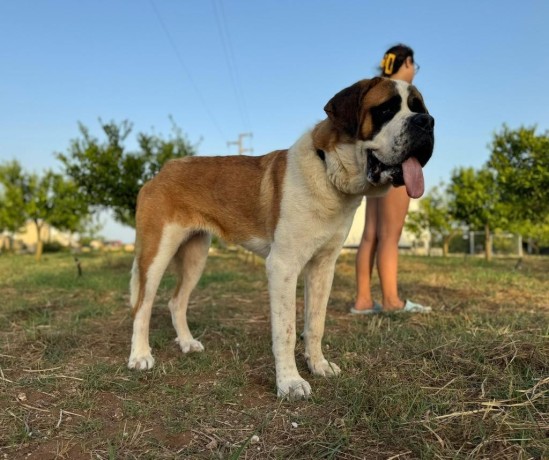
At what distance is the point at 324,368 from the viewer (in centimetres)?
295

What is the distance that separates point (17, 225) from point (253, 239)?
807 inches

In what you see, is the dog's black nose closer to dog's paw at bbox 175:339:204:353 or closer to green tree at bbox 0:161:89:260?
dog's paw at bbox 175:339:204:353

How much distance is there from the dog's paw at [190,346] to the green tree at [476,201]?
1822 centimetres

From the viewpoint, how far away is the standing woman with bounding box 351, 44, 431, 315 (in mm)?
4566

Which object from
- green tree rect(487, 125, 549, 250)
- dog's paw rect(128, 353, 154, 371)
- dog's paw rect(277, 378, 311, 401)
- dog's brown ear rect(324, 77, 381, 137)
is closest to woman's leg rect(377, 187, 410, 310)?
dog's brown ear rect(324, 77, 381, 137)

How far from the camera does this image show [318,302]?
3.13 m

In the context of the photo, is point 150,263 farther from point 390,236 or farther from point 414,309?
point 414,309

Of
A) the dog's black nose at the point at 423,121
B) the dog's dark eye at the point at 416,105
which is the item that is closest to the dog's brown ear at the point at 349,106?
the dog's dark eye at the point at 416,105

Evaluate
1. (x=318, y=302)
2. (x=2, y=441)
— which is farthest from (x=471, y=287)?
(x=2, y=441)

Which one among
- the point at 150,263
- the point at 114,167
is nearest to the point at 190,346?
the point at 150,263

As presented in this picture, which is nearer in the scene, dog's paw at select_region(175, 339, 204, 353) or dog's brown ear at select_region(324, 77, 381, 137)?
dog's brown ear at select_region(324, 77, 381, 137)

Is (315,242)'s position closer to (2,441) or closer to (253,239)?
(253,239)

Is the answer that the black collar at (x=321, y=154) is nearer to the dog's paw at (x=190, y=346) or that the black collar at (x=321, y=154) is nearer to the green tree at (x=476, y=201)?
the dog's paw at (x=190, y=346)

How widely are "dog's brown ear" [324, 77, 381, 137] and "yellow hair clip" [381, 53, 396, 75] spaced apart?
1.92 metres
